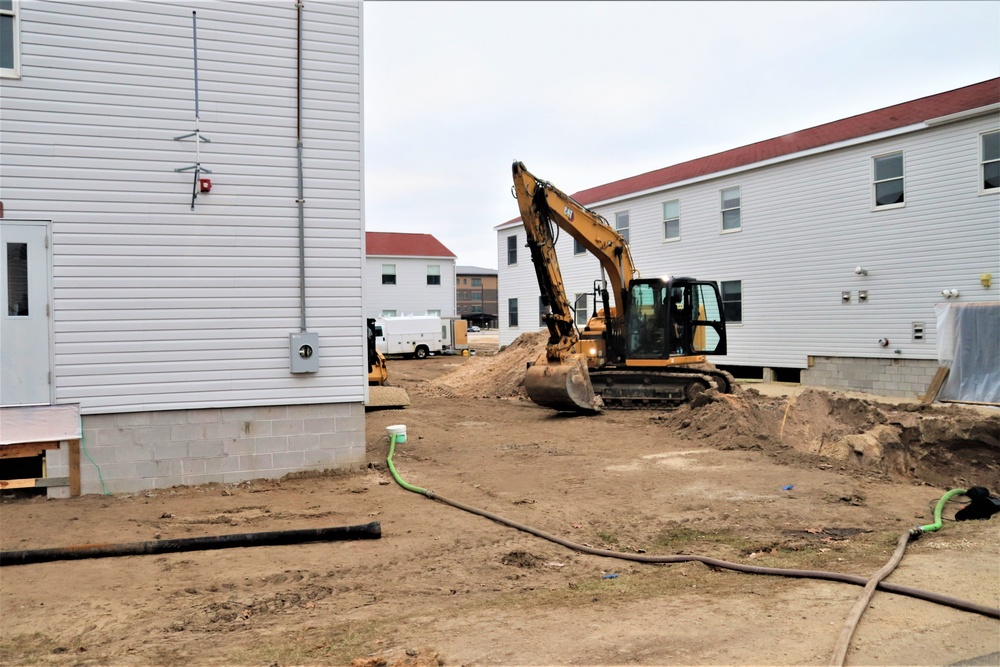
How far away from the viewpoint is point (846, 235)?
65.8 feet

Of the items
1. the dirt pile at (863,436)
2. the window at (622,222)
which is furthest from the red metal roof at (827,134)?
the dirt pile at (863,436)

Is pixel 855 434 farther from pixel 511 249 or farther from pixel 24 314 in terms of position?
pixel 511 249

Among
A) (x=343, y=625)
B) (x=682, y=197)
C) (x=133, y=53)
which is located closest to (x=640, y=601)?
(x=343, y=625)

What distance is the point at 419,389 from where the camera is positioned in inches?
915

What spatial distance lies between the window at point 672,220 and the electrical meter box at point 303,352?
1782cm

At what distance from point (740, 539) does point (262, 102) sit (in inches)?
295

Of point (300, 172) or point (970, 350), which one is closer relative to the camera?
point (300, 172)

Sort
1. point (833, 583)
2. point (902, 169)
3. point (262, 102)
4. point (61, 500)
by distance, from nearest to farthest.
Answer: point (833, 583) < point (61, 500) < point (262, 102) < point (902, 169)

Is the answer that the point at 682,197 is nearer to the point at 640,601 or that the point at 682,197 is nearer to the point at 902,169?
the point at 902,169

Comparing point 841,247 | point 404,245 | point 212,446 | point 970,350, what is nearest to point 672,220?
point 841,247

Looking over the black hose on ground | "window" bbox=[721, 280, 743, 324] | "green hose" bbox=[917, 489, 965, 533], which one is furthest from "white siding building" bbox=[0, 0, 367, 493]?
"window" bbox=[721, 280, 743, 324]

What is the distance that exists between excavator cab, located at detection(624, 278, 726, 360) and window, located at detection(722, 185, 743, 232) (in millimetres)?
6649

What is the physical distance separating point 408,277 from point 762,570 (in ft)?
136

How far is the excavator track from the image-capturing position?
16469mm
